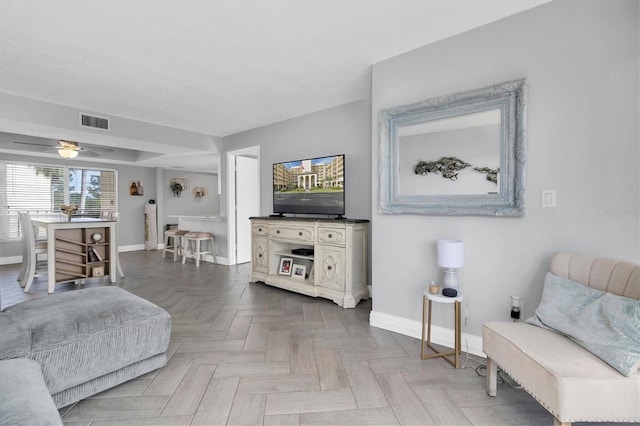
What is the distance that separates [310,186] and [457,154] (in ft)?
6.64

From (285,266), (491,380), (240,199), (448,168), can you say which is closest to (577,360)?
(491,380)

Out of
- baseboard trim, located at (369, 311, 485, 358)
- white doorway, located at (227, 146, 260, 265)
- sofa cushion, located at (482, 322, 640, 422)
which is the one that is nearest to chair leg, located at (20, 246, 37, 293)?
white doorway, located at (227, 146, 260, 265)

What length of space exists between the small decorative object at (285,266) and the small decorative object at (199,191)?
19.0 ft

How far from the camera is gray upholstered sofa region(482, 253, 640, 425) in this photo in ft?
3.99

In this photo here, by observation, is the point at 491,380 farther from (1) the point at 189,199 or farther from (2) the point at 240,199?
(1) the point at 189,199

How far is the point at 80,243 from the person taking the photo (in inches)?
167

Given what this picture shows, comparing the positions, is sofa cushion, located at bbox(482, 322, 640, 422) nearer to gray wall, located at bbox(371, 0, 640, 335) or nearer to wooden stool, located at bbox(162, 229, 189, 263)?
gray wall, located at bbox(371, 0, 640, 335)

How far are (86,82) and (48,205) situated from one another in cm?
474

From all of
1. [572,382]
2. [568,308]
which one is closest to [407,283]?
[568,308]

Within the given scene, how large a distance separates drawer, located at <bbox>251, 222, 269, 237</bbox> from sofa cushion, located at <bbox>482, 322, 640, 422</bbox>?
10.5 ft

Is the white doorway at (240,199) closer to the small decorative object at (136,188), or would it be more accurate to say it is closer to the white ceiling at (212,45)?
the white ceiling at (212,45)

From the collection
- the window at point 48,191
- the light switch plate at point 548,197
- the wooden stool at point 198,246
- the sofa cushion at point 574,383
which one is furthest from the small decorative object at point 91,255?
the light switch plate at point 548,197

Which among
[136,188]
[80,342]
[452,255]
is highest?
[136,188]

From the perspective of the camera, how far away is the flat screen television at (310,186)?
369 centimetres
